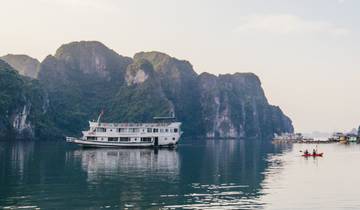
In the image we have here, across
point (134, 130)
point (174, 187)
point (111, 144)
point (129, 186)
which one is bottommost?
point (174, 187)

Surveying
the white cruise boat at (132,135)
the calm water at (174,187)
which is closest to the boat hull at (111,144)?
the white cruise boat at (132,135)

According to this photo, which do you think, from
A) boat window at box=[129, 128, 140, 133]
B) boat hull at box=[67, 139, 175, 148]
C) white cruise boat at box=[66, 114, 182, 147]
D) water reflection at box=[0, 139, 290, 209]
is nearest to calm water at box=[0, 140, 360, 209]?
water reflection at box=[0, 139, 290, 209]

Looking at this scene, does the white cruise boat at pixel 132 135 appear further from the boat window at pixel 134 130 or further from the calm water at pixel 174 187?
the calm water at pixel 174 187

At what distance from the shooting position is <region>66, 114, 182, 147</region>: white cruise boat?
132125 millimetres

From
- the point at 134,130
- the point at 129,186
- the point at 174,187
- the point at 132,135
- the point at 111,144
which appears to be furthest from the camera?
the point at 134,130

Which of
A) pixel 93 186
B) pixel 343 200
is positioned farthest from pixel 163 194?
pixel 343 200

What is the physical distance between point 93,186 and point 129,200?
10.0 metres

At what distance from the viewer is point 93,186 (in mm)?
51125

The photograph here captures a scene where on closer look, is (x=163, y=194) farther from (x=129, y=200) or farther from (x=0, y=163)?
(x=0, y=163)

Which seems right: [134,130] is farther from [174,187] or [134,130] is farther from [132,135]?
[174,187]

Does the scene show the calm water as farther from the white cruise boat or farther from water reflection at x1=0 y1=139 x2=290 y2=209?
the white cruise boat

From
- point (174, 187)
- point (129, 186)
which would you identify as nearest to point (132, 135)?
point (129, 186)

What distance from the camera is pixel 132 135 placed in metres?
134

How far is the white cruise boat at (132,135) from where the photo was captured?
5202 inches
